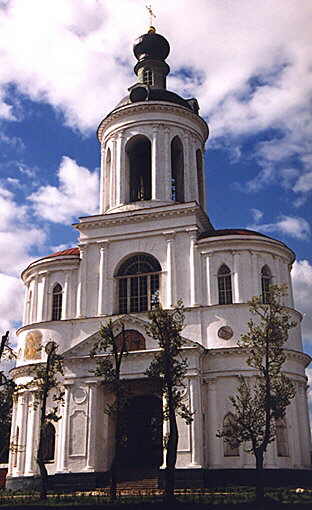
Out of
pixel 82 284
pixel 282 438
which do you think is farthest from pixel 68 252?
pixel 282 438

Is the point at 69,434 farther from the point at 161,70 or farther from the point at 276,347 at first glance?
the point at 161,70

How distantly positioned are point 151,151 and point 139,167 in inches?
84.5

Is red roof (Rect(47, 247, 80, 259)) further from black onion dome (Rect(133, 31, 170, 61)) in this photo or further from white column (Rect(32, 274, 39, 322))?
black onion dome (Rect(133, 31, 170, 61))

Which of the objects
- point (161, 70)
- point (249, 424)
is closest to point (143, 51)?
point (161, 70)

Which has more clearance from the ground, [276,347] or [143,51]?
[143,51]

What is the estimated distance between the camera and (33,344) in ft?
125

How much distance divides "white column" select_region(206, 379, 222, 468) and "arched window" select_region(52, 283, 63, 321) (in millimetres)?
10582

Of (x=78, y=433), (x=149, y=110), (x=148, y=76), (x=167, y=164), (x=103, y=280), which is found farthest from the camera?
(x=148, y=76)

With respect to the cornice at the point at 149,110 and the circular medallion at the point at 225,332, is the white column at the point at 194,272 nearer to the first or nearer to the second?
the circular medallion at the point at 225,332

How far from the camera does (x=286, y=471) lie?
1259 inches

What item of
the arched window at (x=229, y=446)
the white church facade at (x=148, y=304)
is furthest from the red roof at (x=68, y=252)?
the arched window at (x=229, y=446)

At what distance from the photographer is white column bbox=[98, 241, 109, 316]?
36969mm

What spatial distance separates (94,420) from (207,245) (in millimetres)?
11634

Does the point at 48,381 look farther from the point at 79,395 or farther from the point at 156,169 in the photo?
the point at 156,169
